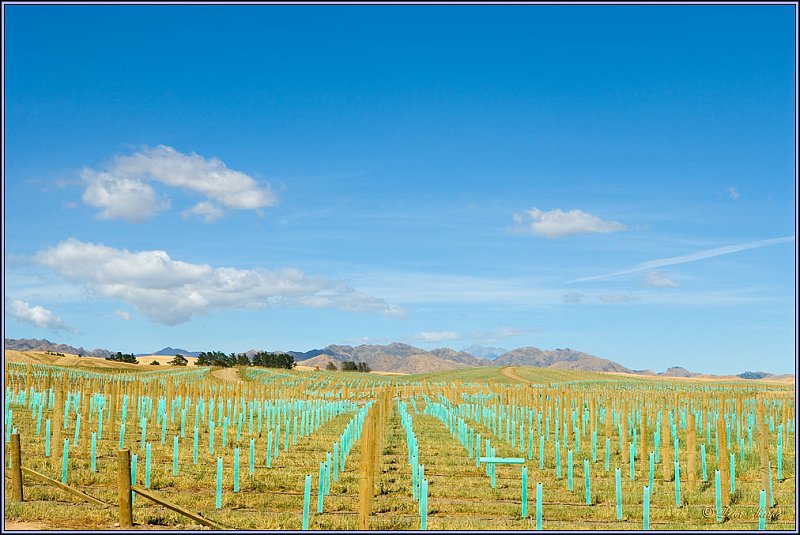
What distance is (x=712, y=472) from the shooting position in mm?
19141

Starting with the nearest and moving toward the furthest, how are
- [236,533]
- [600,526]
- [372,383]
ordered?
[236,533], [600,526], [372,383]

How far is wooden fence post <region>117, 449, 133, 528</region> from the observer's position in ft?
34.8

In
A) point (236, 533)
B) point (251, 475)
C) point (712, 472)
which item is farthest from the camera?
point (712, 472)

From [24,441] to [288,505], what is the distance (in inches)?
444

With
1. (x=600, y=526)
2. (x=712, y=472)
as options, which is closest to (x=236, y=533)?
(x=600, y=526)

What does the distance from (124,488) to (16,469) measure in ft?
10.7

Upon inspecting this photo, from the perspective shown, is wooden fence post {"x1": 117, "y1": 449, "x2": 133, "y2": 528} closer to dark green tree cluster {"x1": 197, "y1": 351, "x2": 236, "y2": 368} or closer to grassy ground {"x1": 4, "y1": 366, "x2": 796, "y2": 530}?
grassy ground {"x1": 4, "y1": 366, "x2": 796, "y2": 530}

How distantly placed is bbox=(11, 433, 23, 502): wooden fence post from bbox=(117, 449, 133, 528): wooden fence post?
9.38 ft

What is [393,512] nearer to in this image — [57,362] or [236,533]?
[236,533]

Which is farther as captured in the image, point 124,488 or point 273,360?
point 273,360

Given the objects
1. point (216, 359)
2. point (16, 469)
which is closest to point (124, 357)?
point (216, 359)

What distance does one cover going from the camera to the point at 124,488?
10648 millimetres

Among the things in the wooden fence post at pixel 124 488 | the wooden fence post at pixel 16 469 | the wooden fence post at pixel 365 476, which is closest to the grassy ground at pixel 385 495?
the wooden fence post at pixel 16 469

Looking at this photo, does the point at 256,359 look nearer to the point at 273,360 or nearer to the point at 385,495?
the point at 273,360
